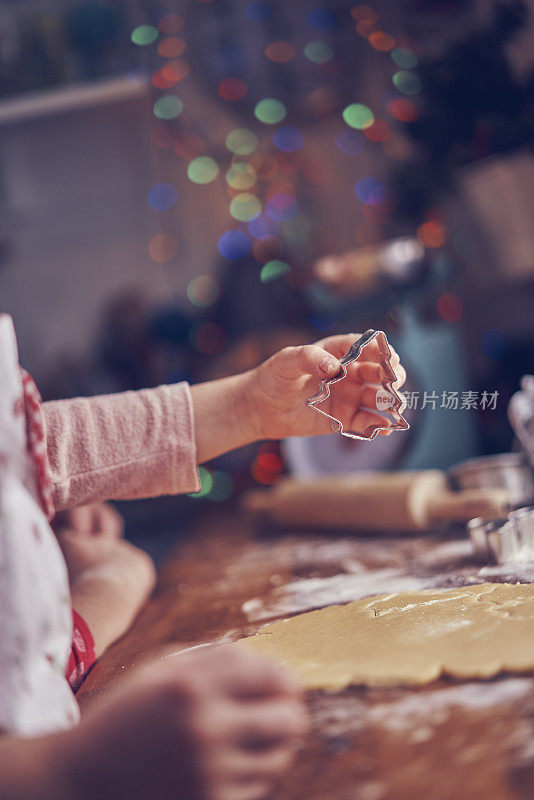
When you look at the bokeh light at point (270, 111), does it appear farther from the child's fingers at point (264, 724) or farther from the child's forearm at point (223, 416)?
the child's fingers at point (264, 724)

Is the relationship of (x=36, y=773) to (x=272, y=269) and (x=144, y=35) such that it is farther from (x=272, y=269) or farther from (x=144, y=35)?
(x=144, y=35)

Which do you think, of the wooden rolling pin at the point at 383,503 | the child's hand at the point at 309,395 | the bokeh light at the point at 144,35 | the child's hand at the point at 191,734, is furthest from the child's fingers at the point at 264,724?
the bokeh light at the point at 144,35

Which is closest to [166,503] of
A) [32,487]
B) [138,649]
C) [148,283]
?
[148,283]

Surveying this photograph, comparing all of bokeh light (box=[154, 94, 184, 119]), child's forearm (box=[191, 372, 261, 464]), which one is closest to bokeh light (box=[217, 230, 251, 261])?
bokeh light (box=[154, 94, 184, 119])

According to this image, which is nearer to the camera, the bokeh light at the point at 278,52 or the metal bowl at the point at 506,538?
the metal bowl at the point at 506,538

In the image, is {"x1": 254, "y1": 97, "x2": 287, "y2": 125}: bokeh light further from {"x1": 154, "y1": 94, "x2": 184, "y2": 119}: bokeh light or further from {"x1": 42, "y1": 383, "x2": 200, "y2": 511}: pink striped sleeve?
{"x1": 42, "y1": 383, "x2": 200, "y2": 511}: pink striped sleeve

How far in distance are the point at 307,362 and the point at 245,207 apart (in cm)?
159

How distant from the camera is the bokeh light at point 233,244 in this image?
87.4 inches

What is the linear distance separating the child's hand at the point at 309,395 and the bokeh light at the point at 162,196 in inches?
Result: 61.0

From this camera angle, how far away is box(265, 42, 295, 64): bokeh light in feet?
6.86

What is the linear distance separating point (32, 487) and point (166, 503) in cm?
163

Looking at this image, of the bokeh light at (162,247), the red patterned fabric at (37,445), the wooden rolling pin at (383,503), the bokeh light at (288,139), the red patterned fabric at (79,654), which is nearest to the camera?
the red patterned fabric at (37,445)

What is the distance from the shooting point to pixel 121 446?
75 cm

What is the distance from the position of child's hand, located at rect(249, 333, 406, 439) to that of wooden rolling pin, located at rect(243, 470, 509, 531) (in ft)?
0.98
